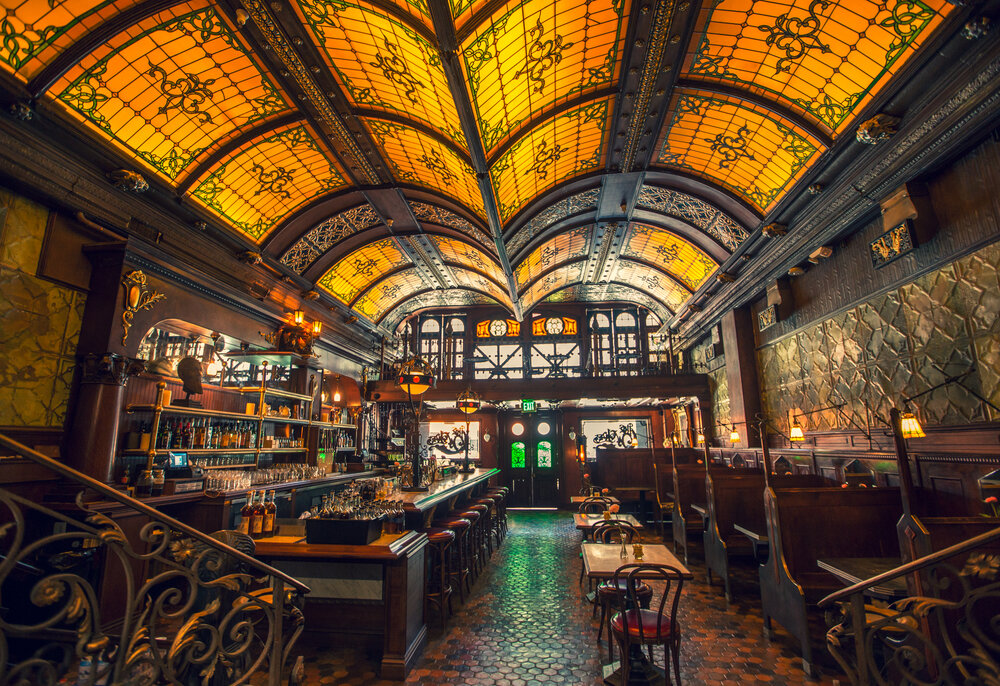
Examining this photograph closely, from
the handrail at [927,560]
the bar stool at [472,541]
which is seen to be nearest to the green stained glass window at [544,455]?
the bar stool at [472,541]

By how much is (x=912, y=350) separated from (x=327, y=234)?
8686 millimetres

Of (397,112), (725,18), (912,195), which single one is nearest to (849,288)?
(912,195)

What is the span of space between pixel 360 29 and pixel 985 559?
21.1ft

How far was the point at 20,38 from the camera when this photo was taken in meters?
4.18

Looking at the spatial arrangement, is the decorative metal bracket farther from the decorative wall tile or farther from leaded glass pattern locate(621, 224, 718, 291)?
leaded glass pattern locate(621, 224, 718, 291)

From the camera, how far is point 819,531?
4.50 metres

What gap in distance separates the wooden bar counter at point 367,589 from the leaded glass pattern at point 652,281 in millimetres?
8933

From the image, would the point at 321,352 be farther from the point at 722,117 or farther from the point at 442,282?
the point at 722,117

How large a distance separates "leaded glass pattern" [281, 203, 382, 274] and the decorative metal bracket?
9.60 feet

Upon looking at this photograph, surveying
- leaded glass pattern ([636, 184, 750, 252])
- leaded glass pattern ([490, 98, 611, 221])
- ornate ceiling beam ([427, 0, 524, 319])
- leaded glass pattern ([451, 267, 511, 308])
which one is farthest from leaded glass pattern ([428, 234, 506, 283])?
leaded glass pattern ([636, 184, 750, 252])

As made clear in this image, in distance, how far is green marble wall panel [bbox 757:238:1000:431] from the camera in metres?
4.48

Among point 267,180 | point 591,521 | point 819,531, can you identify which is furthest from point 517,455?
point 819,531

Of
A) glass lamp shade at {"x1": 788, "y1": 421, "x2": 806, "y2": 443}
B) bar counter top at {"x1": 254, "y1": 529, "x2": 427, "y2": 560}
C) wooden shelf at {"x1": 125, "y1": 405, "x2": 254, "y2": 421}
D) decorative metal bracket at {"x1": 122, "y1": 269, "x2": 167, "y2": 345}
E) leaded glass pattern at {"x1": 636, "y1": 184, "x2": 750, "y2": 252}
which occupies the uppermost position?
leaded glass pattern at {"x1": 636, "y1": 184, "x2": 750, "y2": 252}

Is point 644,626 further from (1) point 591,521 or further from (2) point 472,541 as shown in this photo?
(2) point 472,541
